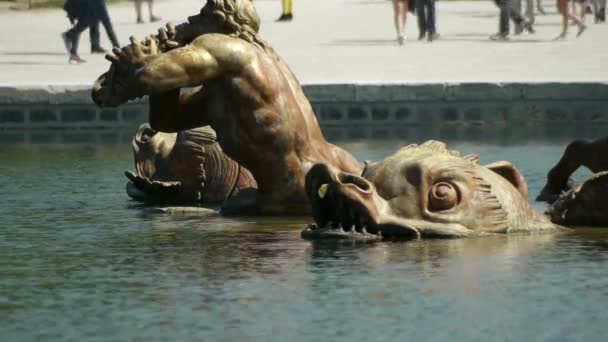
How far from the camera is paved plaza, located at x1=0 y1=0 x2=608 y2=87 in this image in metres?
22.2

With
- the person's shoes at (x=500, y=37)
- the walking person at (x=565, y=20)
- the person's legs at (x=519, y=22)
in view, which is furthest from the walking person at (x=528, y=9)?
the person's shoes at (x=500, y=37)

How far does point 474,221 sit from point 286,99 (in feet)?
4.92

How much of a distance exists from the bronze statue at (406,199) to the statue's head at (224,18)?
1.48 metres

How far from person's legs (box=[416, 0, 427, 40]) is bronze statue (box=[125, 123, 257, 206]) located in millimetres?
19116

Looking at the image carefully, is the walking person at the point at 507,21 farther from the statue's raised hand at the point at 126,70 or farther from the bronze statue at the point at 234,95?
the statue's raised hand at the point at 126,70

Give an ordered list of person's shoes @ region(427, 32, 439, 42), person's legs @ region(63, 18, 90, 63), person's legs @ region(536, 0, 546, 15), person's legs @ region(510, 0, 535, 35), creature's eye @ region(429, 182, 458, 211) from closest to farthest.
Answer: creature's eye @ region(429, 182, 458, 211) < person's legs @ region(63, 18, 90, 63) < person's shoes @ region(427, 32, 439, 42) < person's legs @ region(510, 0, 535, 35) < person's legs @ region(536, 0, 546, 15)

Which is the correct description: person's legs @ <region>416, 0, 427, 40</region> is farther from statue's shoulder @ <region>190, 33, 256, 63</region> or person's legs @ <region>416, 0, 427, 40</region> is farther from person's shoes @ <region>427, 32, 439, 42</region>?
statue's shoulder @ <region>190, 33, 256, 63</region>

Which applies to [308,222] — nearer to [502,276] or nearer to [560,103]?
[502,276]

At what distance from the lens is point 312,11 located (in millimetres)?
41688

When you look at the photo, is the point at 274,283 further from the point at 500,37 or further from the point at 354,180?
the point at 500,37

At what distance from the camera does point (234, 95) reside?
1051cm

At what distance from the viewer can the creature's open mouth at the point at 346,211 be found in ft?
30.4

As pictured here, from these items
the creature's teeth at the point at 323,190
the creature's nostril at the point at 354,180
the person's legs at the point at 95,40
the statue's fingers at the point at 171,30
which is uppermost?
the statue's fingers at the point at 171,30

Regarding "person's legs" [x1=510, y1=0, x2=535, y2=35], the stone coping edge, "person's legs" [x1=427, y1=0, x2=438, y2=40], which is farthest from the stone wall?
"person's legs" [x1=510, y1=0, x2=535, y2=35]
